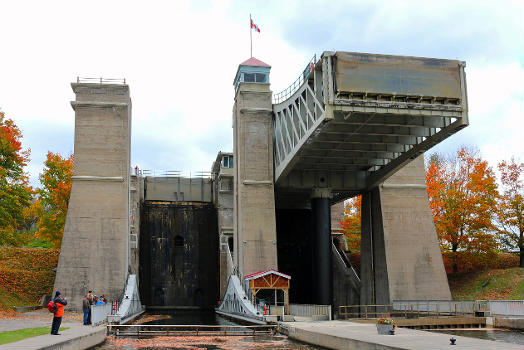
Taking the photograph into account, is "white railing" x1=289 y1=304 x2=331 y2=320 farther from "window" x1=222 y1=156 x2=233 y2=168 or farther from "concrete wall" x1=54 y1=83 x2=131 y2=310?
"window" x1=222 y1=156 x2=233 y2=168

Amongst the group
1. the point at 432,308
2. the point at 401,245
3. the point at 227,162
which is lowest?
the point at 432,308

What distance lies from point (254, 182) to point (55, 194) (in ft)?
67.3

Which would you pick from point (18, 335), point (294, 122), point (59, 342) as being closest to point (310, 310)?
point (294, 122)

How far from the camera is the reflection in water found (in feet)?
65.8

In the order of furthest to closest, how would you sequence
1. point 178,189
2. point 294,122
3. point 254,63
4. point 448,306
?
point 178,189 < point 254,63 < point 294,122 < point 448,306

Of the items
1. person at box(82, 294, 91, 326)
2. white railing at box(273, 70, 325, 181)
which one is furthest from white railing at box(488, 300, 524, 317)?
person at box(82, 294, 91, 326)

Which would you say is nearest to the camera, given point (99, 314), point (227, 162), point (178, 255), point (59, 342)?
point (59, 342)

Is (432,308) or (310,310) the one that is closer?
(310,310)

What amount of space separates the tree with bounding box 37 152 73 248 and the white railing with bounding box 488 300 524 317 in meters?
35.8

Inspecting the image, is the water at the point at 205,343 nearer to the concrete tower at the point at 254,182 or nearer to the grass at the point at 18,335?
the grass at the point at 18,335

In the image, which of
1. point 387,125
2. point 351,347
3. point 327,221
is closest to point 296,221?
point 327,221

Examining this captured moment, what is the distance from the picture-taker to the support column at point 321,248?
38.5 m

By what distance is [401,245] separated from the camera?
3916cm

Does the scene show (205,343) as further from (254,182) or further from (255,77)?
(255,77)
